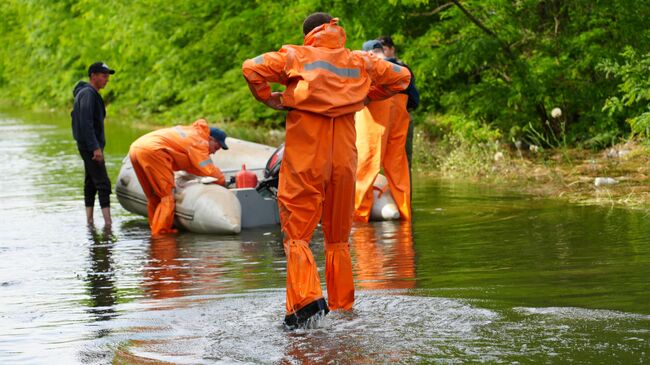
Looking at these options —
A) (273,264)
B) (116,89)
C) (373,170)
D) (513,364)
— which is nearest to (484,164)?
(373,170)

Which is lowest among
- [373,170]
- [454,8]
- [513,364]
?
[513,364]

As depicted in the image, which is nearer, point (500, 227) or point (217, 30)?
point (500, 227)

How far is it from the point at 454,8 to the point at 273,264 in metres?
7.87

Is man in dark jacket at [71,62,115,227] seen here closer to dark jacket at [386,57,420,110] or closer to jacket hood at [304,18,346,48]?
dark jacket at [386,57,420,110]

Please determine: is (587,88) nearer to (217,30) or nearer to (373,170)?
(373,170)

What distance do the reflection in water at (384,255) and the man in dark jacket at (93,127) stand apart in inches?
105

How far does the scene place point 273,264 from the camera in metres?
9.93

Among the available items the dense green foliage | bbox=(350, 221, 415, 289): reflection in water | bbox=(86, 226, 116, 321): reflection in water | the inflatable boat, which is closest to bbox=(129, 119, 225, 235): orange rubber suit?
the inflatable boat

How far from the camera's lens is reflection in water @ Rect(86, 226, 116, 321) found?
8.16 m

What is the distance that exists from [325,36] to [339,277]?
1.40m

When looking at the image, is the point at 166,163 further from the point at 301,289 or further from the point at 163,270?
the point at 301,289

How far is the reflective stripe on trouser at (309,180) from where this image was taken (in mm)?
7199

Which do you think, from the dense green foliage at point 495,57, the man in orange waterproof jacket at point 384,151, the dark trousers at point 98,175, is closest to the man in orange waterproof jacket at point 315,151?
the man in orange waterproof jacket at point 384,151

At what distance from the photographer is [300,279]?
282 inches
